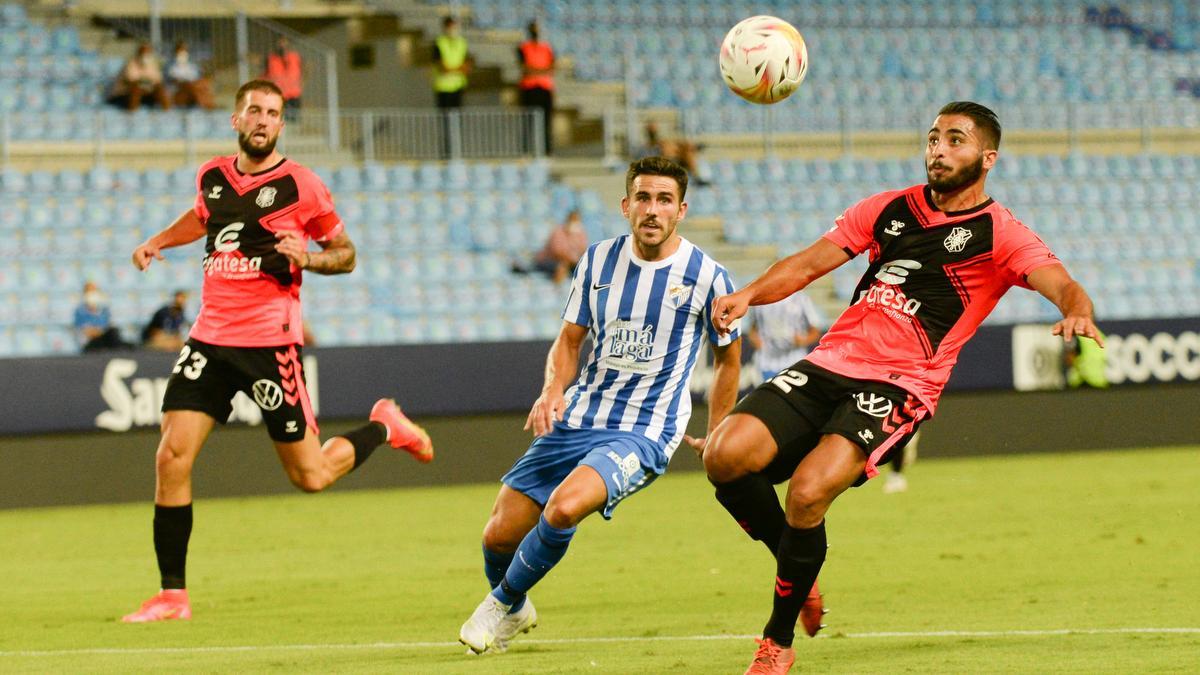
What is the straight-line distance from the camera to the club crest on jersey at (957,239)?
20.5 ft

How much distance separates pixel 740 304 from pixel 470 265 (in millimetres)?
12352

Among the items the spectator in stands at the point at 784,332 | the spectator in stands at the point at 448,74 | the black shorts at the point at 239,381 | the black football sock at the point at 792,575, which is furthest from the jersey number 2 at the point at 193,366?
the spectator in stands at the point at 448,74

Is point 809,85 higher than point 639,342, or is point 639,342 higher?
point 809,85

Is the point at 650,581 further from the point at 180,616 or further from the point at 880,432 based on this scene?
the point at 880,432

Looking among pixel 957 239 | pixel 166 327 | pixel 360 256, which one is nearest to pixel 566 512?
pixel 957 239

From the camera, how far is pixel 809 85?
22656mm

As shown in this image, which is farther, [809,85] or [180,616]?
[809,85]

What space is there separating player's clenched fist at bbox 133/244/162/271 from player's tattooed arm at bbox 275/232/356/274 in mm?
586

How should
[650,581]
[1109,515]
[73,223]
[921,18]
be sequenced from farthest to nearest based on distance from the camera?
[921,18] → [73,223] → [1109,515] → [650,581]

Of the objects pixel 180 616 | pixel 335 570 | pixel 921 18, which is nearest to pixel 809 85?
pixel 921 18

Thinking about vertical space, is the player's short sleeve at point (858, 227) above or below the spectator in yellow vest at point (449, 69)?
below

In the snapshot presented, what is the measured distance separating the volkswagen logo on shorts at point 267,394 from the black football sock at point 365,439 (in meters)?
0.76

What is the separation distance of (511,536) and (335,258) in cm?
177

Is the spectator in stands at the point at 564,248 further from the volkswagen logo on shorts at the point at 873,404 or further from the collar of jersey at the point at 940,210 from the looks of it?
the volkswagen logo on shorts at the point at 873,404
